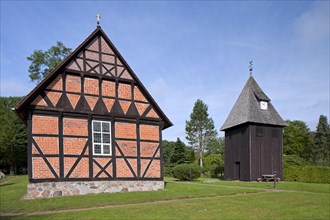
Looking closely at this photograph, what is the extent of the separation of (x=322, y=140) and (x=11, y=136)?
6154cm

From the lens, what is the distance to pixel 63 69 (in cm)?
1514

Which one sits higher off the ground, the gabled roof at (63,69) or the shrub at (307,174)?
the gabled roof at (63,69)

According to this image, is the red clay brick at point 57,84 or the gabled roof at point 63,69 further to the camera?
the red clay brick at point 57,84

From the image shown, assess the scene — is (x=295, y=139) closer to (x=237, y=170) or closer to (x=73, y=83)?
(x=237, y=170)

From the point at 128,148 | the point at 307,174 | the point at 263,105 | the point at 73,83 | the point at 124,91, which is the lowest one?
the point at 307,174

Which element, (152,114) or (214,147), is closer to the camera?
(152,114)

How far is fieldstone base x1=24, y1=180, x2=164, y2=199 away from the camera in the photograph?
1355 centimetres

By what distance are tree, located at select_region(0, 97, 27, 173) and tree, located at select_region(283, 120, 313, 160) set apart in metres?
48.0

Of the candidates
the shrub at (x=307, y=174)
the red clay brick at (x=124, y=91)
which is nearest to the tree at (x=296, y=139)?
the shrub at (x=307, y=174)

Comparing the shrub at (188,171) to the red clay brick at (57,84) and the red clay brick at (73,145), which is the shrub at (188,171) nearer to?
the red clay brick at (73,145)

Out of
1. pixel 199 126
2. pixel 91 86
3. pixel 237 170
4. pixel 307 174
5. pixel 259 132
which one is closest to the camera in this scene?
pixel 91 86

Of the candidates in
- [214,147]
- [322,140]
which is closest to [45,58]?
[214,147]

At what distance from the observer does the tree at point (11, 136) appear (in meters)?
42.0

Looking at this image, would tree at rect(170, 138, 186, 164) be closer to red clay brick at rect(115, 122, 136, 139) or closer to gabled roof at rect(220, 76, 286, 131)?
gabled roof at rect(220, 76, 286, 131)
